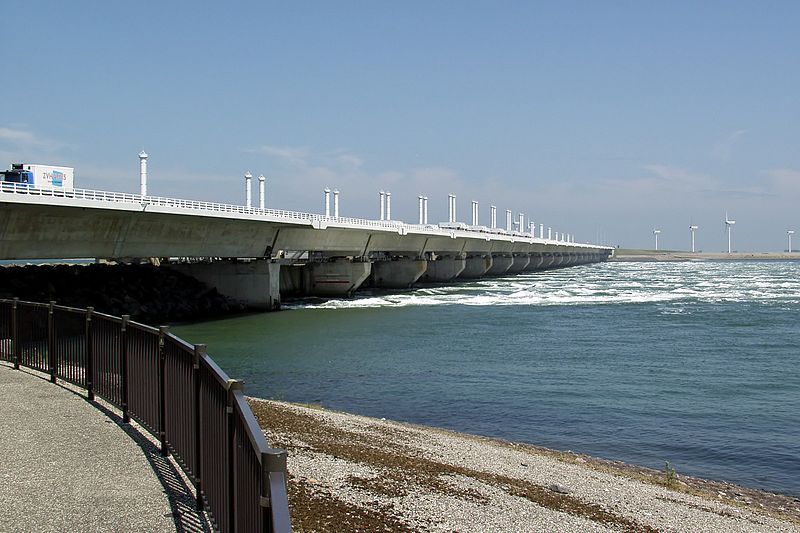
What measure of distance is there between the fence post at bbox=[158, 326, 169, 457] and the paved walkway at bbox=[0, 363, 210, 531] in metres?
0.20

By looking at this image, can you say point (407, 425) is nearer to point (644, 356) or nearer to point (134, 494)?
point (134, 494)

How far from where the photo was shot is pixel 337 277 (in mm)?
71562

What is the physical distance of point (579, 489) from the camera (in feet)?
39.1

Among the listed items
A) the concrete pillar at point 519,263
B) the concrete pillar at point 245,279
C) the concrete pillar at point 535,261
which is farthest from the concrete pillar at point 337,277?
the concrete pillar at point 535,261

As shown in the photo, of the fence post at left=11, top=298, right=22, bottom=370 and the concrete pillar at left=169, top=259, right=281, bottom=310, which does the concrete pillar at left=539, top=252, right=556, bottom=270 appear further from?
the fence post at left=11, top=298, right=22, bottom=370

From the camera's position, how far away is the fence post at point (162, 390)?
912 centimetres

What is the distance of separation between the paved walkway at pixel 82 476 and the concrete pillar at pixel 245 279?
43.9 meters

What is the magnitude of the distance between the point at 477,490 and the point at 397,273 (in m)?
76.2

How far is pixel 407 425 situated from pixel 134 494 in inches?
401

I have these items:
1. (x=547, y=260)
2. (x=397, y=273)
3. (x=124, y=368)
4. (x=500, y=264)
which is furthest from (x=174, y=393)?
(x=547, y=260)

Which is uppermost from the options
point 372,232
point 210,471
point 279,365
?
point 372,232

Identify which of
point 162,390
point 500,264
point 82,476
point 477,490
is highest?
point 500,264

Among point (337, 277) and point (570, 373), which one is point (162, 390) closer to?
point (570, 373)

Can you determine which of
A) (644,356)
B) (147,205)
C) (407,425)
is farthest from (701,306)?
(407,425)
